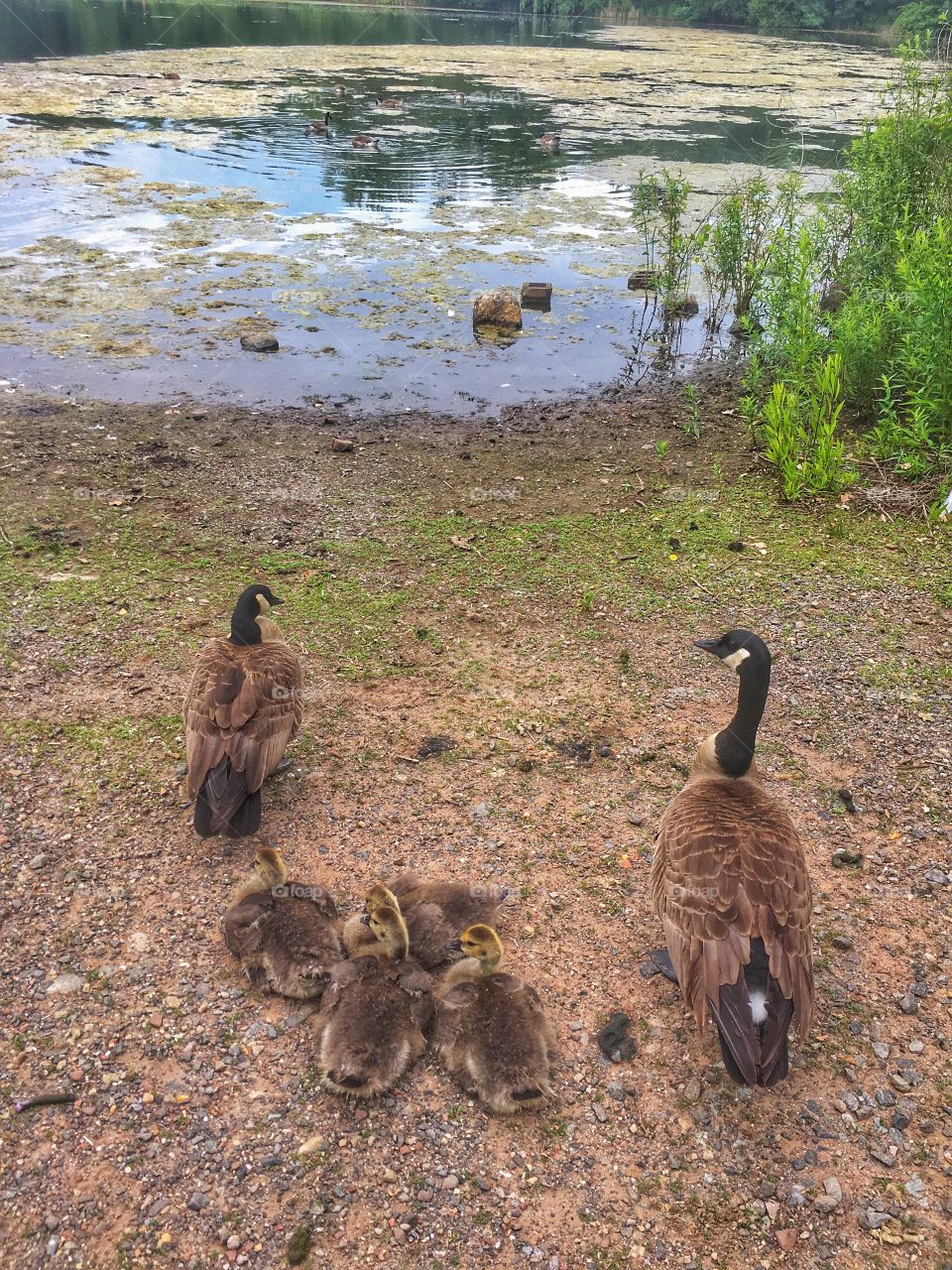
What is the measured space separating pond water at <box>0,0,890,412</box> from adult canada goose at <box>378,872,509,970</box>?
24.1 ft

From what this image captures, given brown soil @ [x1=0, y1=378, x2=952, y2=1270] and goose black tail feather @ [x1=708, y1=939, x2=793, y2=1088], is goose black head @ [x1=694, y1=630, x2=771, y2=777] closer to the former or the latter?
brown soil @ [x1=0, y1=378, x2=952, y2=1270]

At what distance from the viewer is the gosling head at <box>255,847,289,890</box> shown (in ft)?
13.6

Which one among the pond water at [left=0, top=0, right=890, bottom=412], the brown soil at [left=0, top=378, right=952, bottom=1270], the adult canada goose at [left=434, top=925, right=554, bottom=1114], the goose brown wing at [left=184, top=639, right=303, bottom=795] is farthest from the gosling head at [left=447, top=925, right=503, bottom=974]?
the pond water at [left=0, top=0, right=890, bottom=412]

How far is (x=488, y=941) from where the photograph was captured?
143 inches

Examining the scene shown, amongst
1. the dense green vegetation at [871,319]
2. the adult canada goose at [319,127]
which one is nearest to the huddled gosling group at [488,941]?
the dense green vegetation at [871,319]

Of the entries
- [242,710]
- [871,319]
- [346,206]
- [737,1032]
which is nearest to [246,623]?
[242,710]

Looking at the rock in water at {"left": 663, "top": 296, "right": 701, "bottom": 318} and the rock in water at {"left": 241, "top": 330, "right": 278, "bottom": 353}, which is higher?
the rock in water at {"left": 663, "top": 296, "right": 701, "bottom": 318}

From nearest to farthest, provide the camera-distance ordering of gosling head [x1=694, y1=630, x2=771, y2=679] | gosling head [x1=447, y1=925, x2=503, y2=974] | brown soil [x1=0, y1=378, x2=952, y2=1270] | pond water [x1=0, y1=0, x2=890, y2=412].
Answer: brown soil [x1=0, y1=378, x2=952, y2=1270]
gosling head [x1=447, y1=925, x2=503, y2=974]
gosling head [x1=694, y1=630, x2=771, y2=679]
pond water [x1=0, y1=0, x2=890, y2=412]

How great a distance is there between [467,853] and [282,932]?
3.80 ft

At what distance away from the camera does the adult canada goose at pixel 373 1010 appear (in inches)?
135

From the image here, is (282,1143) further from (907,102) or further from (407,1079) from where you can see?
(907,102)

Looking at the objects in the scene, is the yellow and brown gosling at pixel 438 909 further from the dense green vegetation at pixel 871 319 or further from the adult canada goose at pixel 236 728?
the dense green vegetation at pixel 871 319

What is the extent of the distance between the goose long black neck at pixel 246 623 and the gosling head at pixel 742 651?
9.12 feet

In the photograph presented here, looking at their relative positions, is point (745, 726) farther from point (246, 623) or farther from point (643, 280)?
point (643, 280)
